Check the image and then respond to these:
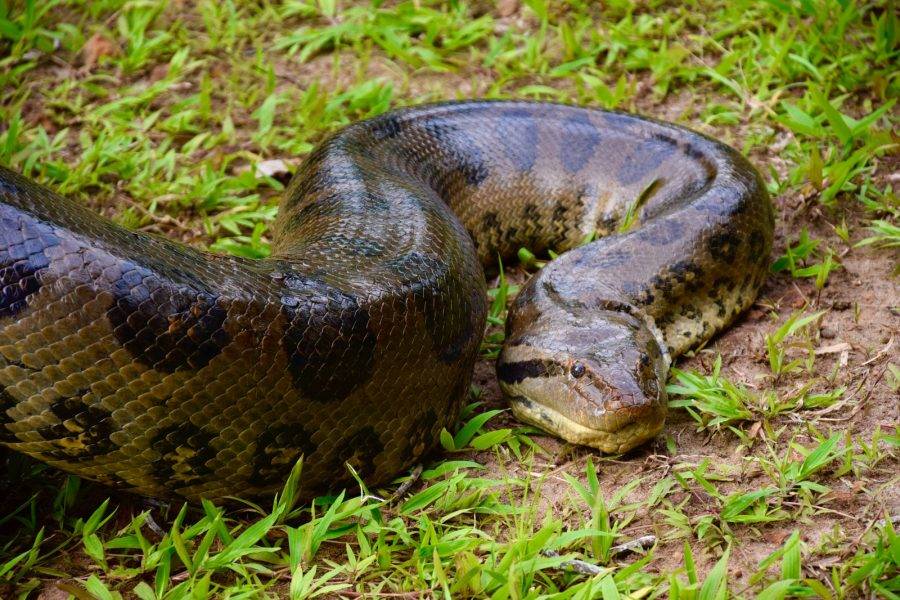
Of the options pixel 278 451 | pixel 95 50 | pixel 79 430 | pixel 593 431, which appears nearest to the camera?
pixel 79 430

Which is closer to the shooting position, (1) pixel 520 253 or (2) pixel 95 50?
(1) pixel 520 253

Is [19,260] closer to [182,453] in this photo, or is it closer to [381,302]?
[182,453]

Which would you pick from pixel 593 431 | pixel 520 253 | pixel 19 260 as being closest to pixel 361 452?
pixel 593 431

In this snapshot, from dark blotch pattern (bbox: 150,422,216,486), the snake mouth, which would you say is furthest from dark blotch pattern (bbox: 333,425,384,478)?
the snake mouth

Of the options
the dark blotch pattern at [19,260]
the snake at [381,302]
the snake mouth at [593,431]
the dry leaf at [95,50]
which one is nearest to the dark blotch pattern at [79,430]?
the snake at [381,302]

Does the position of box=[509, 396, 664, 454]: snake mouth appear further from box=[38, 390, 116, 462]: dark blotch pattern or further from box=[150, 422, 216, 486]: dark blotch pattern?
box=[38, 390, 116, 462]: dark blotch pattern

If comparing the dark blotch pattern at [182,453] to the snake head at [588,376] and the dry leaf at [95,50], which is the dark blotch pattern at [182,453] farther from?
the dry leaf at [95,50]

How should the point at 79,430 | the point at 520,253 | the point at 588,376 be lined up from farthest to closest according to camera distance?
the point at 520,253, the point at 588,376, the point at 79,430
